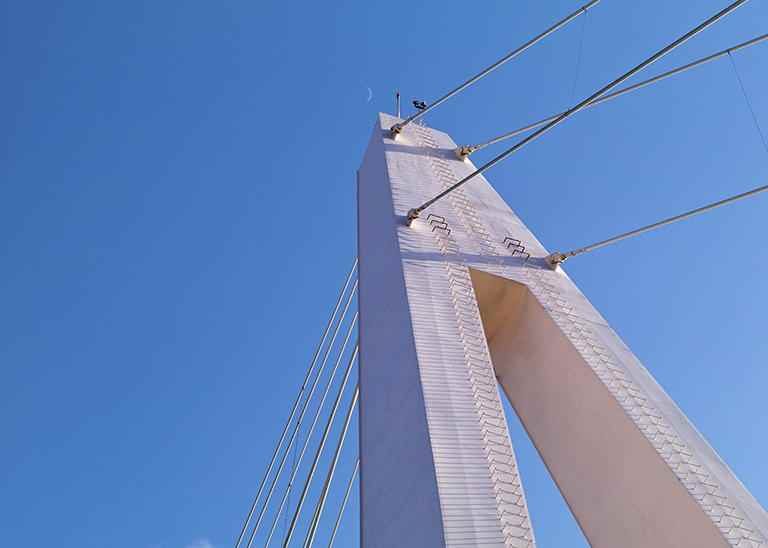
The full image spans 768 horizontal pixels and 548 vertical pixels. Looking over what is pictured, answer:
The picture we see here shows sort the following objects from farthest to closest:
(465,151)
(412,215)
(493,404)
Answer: (465,151) < (412,215) < (493,404)

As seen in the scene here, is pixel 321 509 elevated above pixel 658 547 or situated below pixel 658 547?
above

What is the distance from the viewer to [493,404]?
25.8 feet

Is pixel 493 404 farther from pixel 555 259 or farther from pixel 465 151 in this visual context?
pixel 465 151

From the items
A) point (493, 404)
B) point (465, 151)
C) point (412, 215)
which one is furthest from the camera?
point (465, 151)

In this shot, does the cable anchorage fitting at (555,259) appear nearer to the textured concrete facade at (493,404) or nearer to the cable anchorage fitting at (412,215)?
the textured concrete facade at (493,404)

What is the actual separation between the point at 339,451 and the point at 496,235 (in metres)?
4.37

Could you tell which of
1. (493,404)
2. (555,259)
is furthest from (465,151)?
(493,404)

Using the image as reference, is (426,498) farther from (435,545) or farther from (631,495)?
(631,495)

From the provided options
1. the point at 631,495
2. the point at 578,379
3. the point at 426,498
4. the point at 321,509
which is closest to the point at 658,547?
the point at 631,495

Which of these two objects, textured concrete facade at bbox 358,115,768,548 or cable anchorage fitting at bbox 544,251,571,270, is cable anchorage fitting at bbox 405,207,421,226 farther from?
cable anchorage fitting at bbox 544,251,571,270

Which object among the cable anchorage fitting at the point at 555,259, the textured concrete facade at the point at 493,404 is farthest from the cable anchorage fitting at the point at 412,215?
the cable anchorage fitting at the point at 555,259

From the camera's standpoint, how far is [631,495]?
840 centimetres

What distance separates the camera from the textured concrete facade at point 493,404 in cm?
689

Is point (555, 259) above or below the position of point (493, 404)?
above
